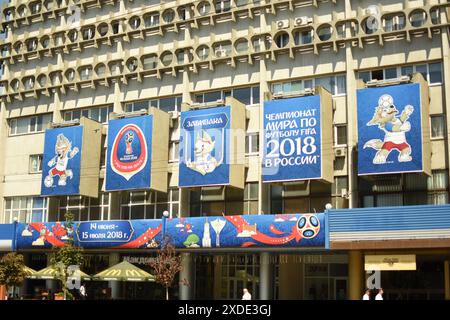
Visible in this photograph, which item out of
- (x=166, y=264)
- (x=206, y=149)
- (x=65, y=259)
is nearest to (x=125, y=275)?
(x=166, y=264)

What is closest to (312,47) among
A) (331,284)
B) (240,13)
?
(240,13)

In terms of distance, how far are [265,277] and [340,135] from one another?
31.9 ft

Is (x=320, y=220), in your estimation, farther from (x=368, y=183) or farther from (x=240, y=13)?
(x=240, y=13)

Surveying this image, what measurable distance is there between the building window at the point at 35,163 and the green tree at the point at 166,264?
15957 millimetres

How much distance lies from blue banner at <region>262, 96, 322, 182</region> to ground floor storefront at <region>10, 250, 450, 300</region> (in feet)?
16.7

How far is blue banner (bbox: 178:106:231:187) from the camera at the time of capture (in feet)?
121

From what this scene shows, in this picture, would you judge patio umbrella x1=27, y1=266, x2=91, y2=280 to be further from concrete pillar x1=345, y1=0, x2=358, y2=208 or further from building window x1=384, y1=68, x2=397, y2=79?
building window x1=384, y1=68, x2=397, y2=79

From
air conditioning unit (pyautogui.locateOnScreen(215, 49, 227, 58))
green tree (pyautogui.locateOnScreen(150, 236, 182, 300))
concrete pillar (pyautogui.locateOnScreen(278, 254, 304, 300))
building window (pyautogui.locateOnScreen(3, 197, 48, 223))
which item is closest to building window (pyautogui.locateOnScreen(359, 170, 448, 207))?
concrete pillar (pyautogui.locateOnScreen(278, 254, 304, 300))

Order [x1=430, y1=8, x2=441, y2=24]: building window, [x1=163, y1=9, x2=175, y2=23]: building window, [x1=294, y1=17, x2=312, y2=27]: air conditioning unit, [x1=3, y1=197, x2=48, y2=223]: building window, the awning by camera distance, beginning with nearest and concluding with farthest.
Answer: the awning
[x1=430, y1=8, x2=441, y2=24]: building window
[x1=294, y1=17, x2=312, y2=27]: air conditioning unit
[x1=163, y1=9, x2=175, y2=23]: building window
[x1=3, y1=197, x2=48, y2=223]: building window

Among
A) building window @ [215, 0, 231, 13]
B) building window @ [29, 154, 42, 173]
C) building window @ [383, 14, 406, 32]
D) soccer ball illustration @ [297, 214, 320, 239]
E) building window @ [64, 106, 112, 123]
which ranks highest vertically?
building window @ [215, 0, 231, 13]

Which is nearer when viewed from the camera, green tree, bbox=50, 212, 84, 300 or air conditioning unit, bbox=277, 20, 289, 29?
green tree, bbox=50, 212, 84, 300

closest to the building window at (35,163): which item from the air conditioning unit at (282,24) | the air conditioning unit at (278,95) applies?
the air conditioning unit at (278,95)

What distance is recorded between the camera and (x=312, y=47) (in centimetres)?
3806

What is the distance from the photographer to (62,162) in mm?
43562
